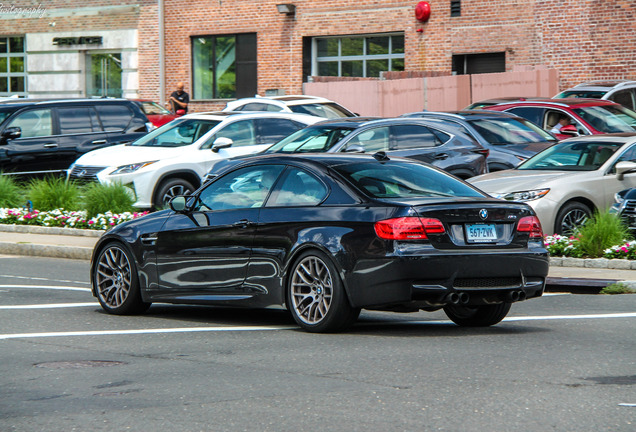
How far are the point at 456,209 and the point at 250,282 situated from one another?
1.87m

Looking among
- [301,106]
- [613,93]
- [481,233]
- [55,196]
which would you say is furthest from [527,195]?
[613,93]

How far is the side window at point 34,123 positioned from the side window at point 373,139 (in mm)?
7307

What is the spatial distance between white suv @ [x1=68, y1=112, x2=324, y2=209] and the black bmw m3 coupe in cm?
836

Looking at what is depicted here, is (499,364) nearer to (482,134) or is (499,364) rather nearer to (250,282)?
(250,282)

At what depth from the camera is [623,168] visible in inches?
632

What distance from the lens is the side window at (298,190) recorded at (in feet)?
31.3

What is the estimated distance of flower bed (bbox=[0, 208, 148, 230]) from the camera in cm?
1836

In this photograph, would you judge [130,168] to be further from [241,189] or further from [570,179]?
[241,189]

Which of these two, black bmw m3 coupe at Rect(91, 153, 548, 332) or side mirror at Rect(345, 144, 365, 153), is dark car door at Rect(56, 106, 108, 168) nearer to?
side mirror at Rect(345, 144, 365, 153)

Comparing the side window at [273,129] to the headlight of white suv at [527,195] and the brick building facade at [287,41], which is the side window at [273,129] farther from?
the brick building facade at [287,41]

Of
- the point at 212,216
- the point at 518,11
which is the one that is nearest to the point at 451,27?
the point at 518,11

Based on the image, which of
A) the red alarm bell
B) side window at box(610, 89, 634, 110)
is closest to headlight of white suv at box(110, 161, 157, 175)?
side window at box(610, 89, 634, 110)

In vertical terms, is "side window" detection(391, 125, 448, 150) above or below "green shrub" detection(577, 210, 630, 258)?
above

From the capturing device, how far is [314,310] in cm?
927
